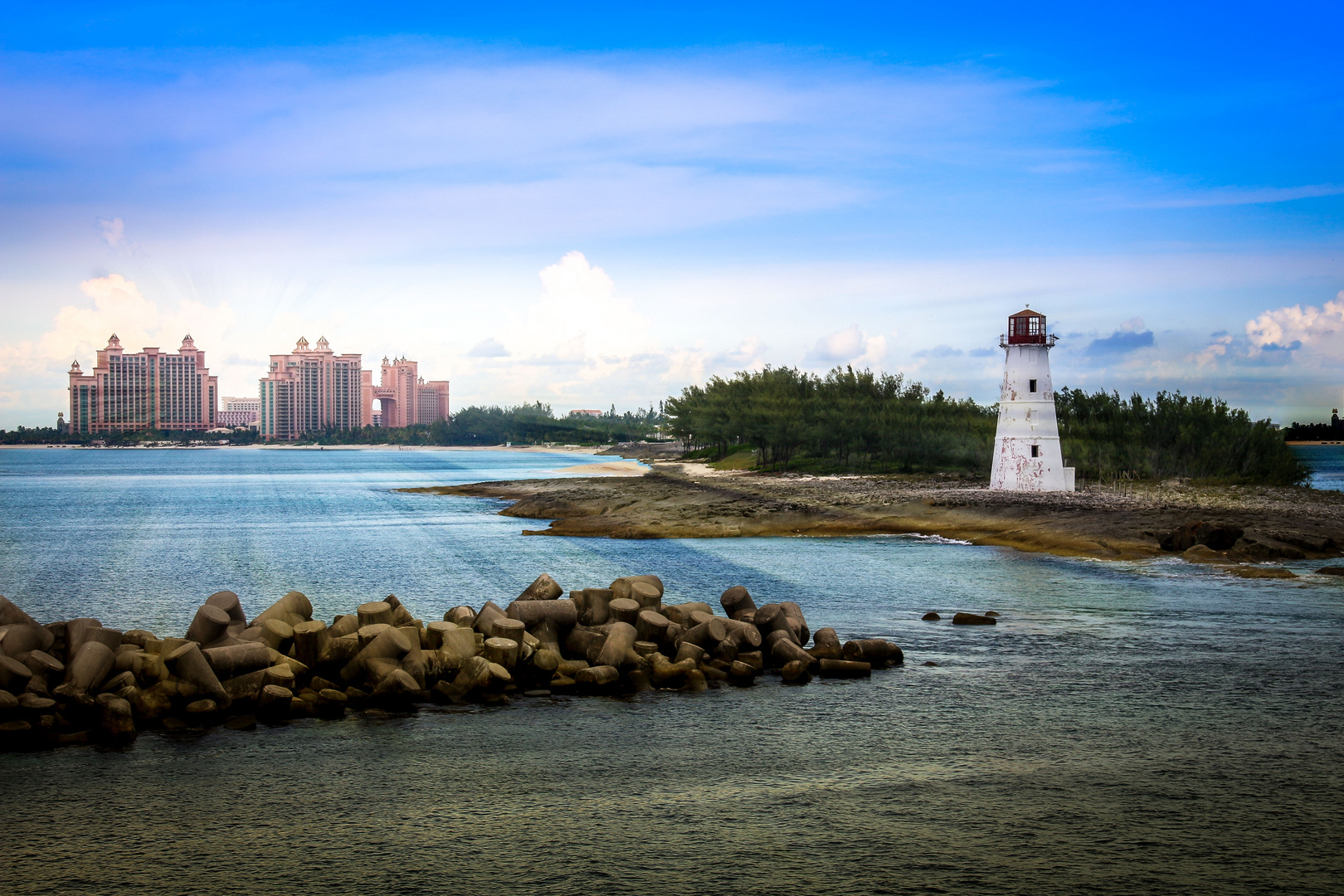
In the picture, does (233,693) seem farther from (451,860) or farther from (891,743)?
(891,743)

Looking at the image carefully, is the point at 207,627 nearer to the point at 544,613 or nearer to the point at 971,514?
the point at 544,613

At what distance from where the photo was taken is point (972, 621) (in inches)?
962

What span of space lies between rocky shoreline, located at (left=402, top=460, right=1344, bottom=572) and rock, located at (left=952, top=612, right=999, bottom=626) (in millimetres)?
15223

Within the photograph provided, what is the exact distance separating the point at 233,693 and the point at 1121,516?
38877mm

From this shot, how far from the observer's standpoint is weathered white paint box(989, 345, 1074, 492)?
52.3m

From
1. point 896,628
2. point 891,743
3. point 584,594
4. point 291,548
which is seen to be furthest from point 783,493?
point 891,743

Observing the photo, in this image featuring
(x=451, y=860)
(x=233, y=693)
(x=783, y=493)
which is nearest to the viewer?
(x=451, y=860)

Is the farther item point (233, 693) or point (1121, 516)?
point (1121, 516)

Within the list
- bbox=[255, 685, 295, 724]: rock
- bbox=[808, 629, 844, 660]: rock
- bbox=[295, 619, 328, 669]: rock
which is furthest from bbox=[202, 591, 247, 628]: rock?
bbox=[808, 629, 844, 660]: rock

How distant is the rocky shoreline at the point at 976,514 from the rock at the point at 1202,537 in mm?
144

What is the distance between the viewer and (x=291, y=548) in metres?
46.2

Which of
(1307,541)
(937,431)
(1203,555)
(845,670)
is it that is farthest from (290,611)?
(937,431)

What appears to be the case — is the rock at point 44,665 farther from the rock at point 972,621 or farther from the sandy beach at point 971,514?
the sandy beach at point 971,514

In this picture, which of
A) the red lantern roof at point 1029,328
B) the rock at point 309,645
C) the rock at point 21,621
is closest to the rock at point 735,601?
the rock at point 309,645
